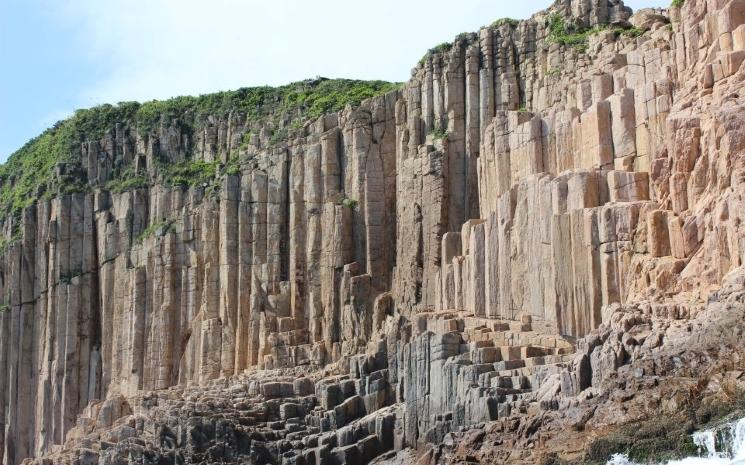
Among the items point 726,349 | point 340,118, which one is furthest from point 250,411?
point 726,349

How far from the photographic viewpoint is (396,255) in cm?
7081

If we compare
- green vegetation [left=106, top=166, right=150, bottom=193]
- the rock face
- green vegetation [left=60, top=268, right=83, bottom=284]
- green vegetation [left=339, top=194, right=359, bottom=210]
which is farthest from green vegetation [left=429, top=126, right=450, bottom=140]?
green vegetation [left=60, top=268, right=83, bottom=284]

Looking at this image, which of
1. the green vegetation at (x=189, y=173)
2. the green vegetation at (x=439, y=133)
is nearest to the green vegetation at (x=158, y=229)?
the green vegetation at (x=189, y=173)

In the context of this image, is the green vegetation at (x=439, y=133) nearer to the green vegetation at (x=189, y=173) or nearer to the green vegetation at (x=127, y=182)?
the green vegetation at (x=189, y=173)

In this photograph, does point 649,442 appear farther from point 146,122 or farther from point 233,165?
point 146,122

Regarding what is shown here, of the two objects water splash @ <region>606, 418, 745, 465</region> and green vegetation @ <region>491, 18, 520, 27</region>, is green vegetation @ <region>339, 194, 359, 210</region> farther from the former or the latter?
water splash @ <region>606, 418, 745, 465</region>

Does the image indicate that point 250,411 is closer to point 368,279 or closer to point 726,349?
point 368,279

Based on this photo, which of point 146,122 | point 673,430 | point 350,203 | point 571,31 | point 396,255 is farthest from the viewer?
point 146,122

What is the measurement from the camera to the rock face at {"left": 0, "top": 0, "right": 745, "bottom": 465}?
5094 centimetres

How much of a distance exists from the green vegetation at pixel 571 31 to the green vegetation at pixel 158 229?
21940 millimetres

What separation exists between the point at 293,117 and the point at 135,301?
37.1 ft

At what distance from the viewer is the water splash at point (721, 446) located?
41.9m

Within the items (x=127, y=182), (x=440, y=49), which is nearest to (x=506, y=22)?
(x=440, y=49)

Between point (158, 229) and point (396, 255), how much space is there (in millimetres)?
15321
